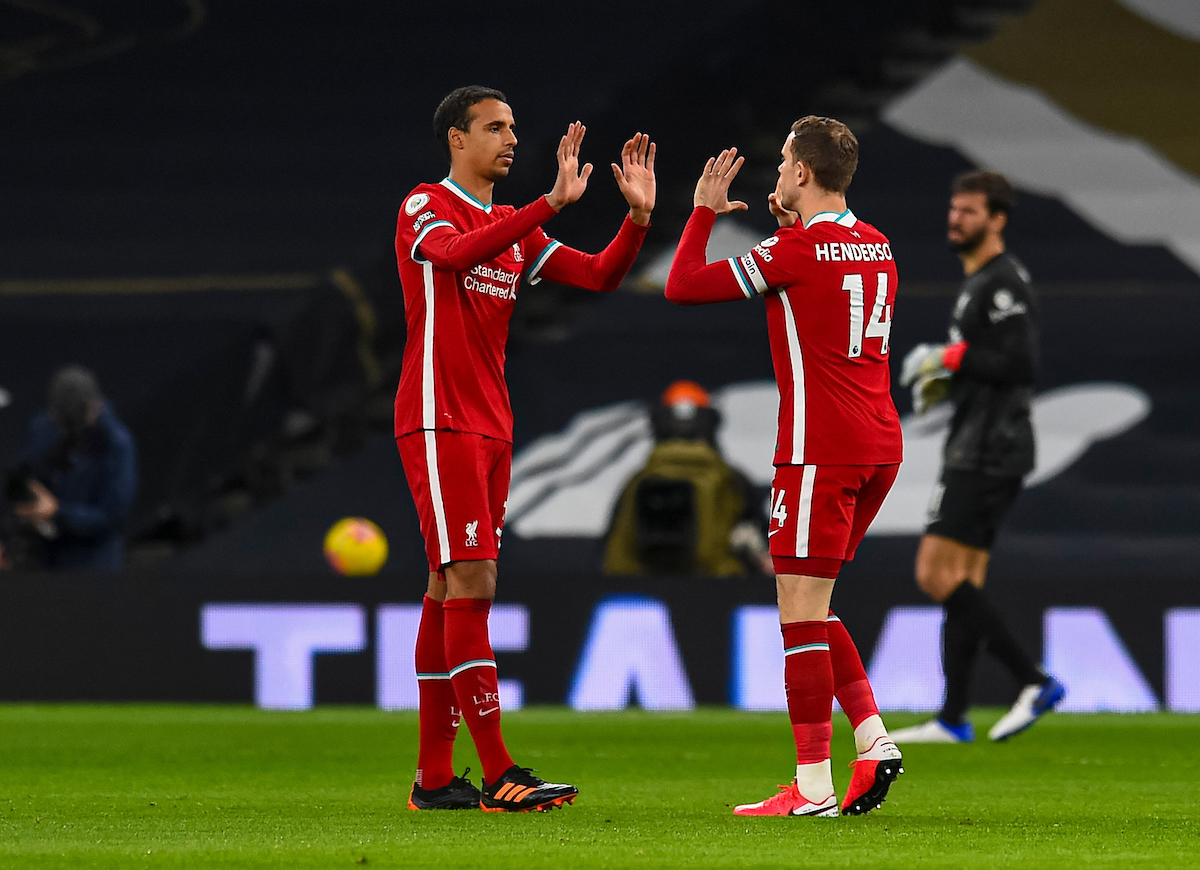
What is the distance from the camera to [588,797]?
5.04 m

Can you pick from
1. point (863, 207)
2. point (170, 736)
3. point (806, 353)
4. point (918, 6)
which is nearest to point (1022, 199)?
point (863, 207)

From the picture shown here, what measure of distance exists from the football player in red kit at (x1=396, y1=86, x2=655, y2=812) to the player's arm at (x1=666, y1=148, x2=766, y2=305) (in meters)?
0.20

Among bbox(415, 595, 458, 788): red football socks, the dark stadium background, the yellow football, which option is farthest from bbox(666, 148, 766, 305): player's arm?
the dark stadium background

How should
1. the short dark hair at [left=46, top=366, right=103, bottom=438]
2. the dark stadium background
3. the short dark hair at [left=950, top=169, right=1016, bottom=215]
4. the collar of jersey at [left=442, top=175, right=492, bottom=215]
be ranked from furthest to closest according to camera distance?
the dark stadium background → the short dark hair at [left=46, top=366, right=103, bottom=438] → the short dark hair at [left=950, top=169, right=1016, bottom=215] → the collar of jersey at [left=442, top=175, right=492, bottom=215]

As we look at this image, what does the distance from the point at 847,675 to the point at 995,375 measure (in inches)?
100

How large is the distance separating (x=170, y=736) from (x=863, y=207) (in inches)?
361

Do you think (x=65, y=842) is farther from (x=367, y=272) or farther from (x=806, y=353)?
(x=367, y=272)

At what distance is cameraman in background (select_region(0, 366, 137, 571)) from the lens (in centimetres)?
944

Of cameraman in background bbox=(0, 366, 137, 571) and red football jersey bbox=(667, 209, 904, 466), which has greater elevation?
red football jersey bbox=(667, 209, 904, 466)

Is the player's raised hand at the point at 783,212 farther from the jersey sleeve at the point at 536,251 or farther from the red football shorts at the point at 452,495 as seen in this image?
the red football shorts at the point at 452,495

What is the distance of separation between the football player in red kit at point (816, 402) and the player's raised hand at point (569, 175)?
0.93ft

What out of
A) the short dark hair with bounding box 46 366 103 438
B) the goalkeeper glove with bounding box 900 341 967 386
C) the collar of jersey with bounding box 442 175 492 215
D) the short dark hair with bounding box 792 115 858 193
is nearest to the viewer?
the short dark hair with bounding box 792 115 858 193

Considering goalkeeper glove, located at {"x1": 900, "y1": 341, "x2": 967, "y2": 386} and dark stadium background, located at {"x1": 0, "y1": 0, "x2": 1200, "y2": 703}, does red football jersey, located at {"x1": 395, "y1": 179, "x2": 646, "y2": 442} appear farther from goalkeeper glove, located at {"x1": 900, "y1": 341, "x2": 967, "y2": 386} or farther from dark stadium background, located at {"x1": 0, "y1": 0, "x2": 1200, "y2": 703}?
dark stadium background, located at {"x1": 0, "y1": 0, "x2": 1200, "y2": 703}

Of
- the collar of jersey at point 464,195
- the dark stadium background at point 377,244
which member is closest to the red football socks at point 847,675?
the collar of jersey at point 464,195
